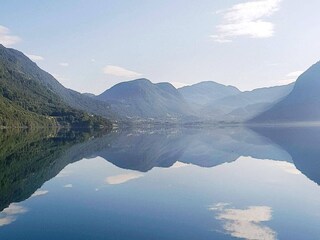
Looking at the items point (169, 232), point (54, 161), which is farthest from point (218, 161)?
point (169, 232)

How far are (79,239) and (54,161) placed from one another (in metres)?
52.3

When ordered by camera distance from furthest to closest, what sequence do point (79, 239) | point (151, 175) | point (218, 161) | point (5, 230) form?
point (218, 161)
point (151, 175)
point (5, 230)
point (79, 239)

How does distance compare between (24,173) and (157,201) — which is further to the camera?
(24,173)

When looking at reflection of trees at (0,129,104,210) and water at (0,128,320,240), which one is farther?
reflection of trees at (0,129,104,210)

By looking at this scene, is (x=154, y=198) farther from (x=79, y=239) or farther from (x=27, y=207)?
(x=79, y=239)

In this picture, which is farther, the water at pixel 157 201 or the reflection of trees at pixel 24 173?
the reflection of trees at pixel 24 173

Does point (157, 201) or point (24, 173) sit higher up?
point (24, 173)

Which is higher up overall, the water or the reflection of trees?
the reflection of trees

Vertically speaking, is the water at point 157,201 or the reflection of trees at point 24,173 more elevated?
the reflection of trees at point 24,173

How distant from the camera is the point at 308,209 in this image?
39906 mm

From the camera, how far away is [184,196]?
151ft

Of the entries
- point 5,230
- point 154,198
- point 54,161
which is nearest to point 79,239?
point 5,230

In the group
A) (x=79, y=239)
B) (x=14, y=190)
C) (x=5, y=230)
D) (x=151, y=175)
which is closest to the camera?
→ (x=79, y=239)

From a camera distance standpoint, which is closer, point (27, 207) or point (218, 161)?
point (27, 207)
